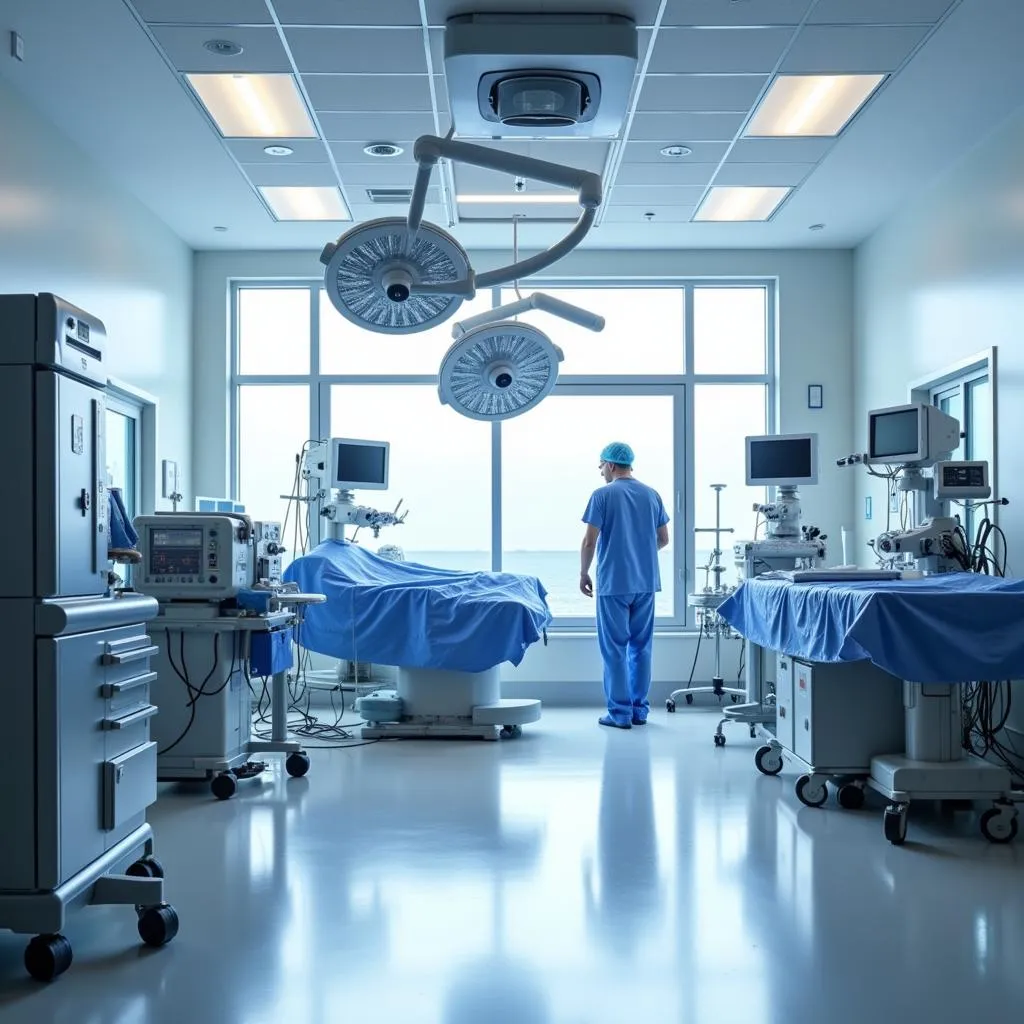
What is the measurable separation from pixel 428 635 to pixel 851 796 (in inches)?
85.9

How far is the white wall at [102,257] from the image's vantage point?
440 cm

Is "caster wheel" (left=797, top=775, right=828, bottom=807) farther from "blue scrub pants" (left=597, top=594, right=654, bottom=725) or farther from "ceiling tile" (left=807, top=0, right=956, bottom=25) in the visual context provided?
"ceiling tile" (left=807, top=0, right=956, bottom=25)

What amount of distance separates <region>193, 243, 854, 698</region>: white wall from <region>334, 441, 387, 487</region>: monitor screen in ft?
4.30

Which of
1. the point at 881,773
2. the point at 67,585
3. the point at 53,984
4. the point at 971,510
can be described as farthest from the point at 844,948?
the point at 971,510

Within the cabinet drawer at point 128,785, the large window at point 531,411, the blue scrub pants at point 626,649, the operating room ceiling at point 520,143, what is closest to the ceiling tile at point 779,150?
the operating room ceiling at point 520,143

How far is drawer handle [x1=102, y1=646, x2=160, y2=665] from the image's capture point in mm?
2610

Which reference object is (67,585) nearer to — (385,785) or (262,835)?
(262,835)

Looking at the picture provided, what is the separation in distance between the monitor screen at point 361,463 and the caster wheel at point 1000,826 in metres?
3.78

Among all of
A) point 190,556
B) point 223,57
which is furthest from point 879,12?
point 190,556

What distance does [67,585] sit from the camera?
2.48 m

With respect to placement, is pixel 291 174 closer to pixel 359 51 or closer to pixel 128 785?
pixel 359 51

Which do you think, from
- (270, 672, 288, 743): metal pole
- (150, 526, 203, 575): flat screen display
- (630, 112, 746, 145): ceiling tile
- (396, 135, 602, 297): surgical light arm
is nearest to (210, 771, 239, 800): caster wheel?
(270, 672, 288, 743): metal pole

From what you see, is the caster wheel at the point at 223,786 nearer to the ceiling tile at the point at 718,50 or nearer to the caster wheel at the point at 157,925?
the caster wheel at the point at 157,925

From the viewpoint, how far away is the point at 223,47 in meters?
4.16
